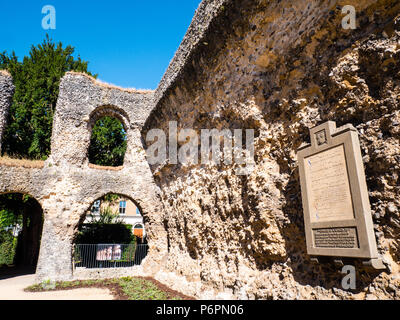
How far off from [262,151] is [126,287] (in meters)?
5.83

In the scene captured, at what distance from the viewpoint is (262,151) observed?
5.08m

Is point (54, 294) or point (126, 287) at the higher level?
point (126, 287)

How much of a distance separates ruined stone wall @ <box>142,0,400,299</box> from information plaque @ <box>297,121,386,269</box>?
23 centimetres

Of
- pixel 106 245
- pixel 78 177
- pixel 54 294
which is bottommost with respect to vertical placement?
pixel 54 294

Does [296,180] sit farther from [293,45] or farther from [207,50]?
[207,50]

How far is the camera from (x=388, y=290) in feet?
9.36

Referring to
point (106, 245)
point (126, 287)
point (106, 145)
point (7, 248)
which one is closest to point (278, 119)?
point (126, 287)

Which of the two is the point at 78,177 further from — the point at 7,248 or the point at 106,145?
the point at 7,248

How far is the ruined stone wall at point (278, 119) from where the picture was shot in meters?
3.16

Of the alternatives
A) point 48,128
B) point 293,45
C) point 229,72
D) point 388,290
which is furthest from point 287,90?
point 48,128

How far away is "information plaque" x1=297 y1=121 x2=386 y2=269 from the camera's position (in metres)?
3.00

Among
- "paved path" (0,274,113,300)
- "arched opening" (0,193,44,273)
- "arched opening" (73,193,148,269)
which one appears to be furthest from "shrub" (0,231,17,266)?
"paved path" (0,274,113,300)

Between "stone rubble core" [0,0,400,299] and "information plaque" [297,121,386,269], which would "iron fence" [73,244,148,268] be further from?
"information plaque" [297,121,386,269]

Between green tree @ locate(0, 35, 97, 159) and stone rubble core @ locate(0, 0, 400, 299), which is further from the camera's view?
green tree @ locate(0, 35, 97, 159)
